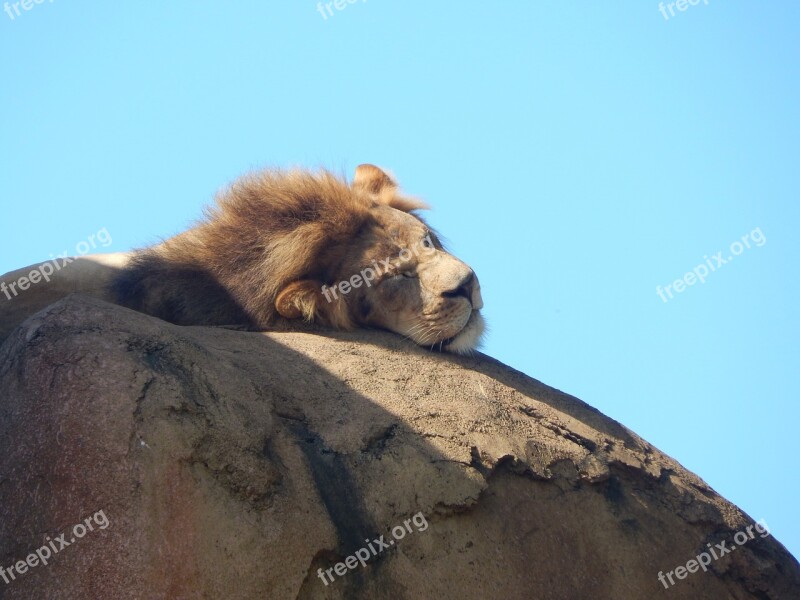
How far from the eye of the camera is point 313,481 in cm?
336

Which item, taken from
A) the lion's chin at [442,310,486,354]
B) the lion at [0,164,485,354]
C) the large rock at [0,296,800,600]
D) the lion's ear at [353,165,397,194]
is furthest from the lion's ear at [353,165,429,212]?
the large rock at [0,296,800,600]

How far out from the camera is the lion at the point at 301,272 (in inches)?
191

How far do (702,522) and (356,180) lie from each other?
8.76 ft

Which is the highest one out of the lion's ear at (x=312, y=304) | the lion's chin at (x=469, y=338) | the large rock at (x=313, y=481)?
the lion's ear at (x=312, y=304)

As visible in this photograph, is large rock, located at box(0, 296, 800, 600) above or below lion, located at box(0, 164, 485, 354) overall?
below

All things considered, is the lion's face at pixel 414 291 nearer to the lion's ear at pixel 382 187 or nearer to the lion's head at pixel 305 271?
the lion's head at pixel 305 271

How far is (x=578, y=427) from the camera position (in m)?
4.46

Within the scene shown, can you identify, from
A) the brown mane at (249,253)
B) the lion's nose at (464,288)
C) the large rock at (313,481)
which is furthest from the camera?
the lion's nose at (464,288)

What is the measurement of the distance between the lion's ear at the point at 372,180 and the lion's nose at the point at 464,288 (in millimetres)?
980

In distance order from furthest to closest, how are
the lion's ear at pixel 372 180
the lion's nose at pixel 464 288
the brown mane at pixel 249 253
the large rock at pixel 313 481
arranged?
the lion's ear at pixel 372 180 < the lion's nose at pixel 464 288 < the brown mane at pixel 249 253 < the large rock at pixel 313 481

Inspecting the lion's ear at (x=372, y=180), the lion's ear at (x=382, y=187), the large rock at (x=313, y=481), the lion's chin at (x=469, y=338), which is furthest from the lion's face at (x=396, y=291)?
the lion's ear at (x=372, y=180)

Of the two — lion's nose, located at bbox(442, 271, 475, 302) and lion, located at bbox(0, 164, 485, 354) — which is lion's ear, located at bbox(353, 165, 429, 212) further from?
lion's nose, located at bbox(442, 271, 475, 302)

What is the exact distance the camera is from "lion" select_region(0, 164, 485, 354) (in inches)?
191

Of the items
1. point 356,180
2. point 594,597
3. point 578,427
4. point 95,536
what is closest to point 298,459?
point 95,536
